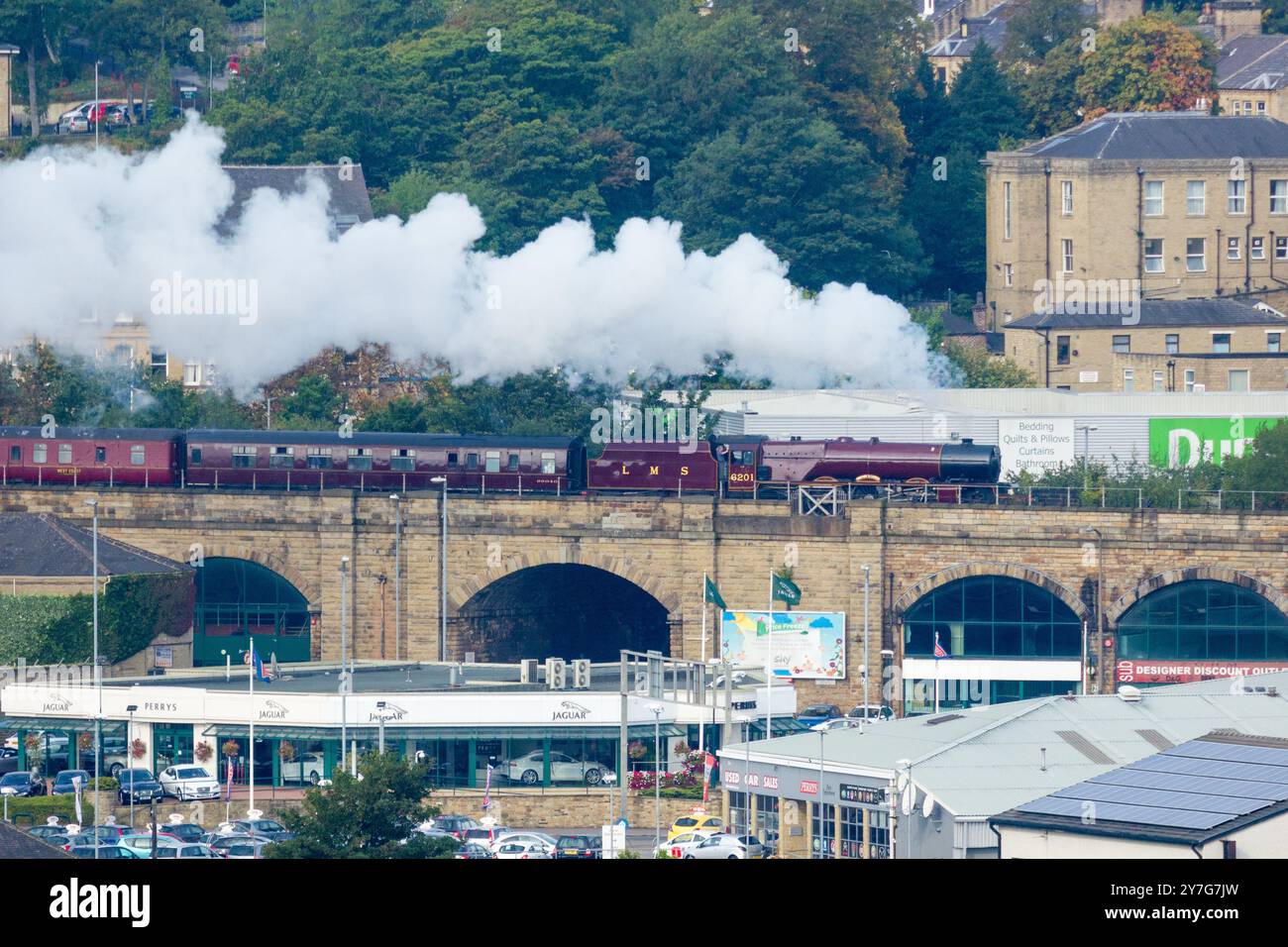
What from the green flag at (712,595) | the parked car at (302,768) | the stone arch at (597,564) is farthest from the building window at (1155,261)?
the parked car at (302,768)

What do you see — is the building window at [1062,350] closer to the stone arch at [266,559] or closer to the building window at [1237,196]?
the building window at [1237,196]

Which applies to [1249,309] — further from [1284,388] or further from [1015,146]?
[1015,146]

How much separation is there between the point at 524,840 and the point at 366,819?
21.1 feet

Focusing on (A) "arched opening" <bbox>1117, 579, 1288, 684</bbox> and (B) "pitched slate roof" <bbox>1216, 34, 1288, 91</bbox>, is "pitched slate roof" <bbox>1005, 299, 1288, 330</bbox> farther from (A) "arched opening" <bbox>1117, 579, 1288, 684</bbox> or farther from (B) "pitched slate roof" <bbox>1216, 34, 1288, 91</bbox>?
(A) "arched opening" <bbox>1117, 579, 1288, 684</bbox>

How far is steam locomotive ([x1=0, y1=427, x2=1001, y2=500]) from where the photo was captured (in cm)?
8325

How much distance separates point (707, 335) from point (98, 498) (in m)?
24.8

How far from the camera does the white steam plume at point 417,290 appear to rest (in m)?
93.2

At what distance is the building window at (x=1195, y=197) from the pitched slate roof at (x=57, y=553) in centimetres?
5577

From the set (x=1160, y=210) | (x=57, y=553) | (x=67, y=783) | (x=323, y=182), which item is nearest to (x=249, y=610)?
(x=57, y=553)

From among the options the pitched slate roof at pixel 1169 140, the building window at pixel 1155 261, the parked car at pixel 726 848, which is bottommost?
the parked car at pixel 726 848

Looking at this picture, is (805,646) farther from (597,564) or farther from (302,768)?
(302,768)

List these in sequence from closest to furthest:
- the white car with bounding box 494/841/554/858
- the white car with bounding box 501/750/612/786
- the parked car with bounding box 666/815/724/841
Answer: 1. the white car with bounding box 494/841/554/858
2. the parked car with bounding box 666/815/724/841
3. the white car with bounding box 501/750/612/786

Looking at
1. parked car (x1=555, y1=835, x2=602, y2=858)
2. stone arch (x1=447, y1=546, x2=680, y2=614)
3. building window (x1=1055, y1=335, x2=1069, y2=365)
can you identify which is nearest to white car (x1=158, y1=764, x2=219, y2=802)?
parked car (x1=555, y1=835, x2=602, y2=858)
